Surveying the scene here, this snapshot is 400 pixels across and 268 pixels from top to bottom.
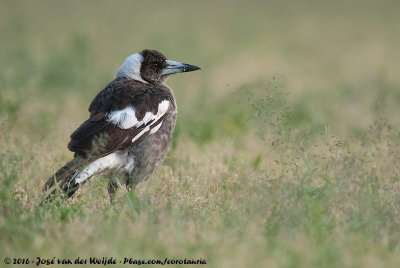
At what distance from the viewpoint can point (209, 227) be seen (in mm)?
3783

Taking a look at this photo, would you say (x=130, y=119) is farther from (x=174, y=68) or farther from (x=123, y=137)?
(x=174, y=68)

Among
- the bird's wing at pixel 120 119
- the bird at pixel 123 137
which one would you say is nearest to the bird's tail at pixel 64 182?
the bird at pixel 123 137

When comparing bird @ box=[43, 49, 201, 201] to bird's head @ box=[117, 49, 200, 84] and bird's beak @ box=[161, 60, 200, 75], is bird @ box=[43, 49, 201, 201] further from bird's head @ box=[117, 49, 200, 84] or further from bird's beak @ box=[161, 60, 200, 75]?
bird's beak @ box=[161, 60, 200, 75]

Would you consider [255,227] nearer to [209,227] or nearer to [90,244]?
[209,227]

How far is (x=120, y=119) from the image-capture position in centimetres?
497

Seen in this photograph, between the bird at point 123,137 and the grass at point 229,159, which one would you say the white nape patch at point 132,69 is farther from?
the grass at point 229,159

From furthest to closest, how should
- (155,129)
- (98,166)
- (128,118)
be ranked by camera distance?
(155,129), (128,118), (98,166)

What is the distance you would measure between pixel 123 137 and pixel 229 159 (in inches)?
53.2

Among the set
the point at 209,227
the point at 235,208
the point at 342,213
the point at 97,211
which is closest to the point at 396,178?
the point at 342,213

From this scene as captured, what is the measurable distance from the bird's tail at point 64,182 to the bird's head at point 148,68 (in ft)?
4.68

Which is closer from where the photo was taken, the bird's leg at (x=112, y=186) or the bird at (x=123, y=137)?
the bird at (x=123, y=137)

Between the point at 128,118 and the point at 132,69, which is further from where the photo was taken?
the point at 132,69

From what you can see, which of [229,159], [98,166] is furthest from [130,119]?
[229,159]

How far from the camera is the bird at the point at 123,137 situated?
466 cm
